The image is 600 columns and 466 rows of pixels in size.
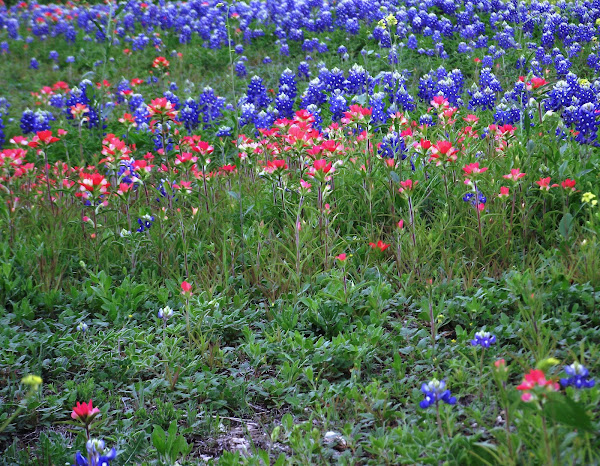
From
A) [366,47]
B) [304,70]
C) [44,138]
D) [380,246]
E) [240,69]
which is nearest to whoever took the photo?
[380,246]

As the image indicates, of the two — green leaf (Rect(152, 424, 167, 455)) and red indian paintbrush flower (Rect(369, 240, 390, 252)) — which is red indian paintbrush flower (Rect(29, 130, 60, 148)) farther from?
green leaf (Rect(152, 424, 167, 455))

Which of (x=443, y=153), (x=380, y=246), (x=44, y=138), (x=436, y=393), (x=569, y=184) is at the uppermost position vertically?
(x=443, y=153)

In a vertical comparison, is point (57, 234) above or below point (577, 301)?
below

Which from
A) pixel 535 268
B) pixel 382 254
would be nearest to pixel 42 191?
pixel 382 254

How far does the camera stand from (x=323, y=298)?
3.00 meters

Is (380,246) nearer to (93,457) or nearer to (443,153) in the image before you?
(443,153)

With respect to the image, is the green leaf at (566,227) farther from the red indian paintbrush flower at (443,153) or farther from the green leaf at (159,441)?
the green leaf at (159,441)

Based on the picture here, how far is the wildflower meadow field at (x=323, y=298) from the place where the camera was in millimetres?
2188

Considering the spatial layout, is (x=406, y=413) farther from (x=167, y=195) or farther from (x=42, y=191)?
(x=42, y=191)

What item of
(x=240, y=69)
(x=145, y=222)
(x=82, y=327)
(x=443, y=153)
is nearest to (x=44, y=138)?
(x=145, y=222)

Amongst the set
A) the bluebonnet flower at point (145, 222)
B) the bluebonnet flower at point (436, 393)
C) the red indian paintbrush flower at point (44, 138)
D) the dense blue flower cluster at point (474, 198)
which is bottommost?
the bluebonnet flower at point (145, 222)

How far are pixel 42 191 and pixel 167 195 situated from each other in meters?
1.13

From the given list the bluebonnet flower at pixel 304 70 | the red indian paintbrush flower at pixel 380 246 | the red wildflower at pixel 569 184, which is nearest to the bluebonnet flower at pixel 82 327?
the red indian paintbrush flower at pixel 380 246

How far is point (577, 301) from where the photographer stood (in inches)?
104
